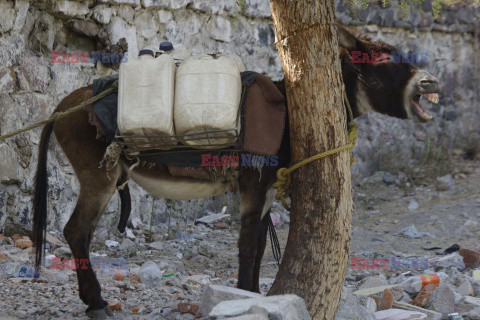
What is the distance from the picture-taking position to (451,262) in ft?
14.1

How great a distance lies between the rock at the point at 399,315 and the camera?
289cm

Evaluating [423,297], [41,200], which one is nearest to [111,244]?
[41,200]

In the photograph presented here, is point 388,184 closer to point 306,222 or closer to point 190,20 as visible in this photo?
point 190,20

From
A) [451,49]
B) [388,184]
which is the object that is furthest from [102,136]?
[451,49]

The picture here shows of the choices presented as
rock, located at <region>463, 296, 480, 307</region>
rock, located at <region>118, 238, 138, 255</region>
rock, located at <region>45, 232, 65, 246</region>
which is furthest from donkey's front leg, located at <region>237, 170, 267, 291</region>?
rock, located at <region>45, 232, 65, 246</region>

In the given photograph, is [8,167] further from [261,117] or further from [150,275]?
[261,117]

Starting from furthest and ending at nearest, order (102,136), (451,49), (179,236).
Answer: (451,49) < (179,236) < (102,136)

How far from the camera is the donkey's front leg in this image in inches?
120

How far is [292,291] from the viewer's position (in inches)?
101

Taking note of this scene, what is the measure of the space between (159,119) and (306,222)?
916mm

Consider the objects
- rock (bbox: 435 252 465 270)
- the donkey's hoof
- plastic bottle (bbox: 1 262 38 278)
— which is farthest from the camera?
rock (bbox: 435 252 465 270)

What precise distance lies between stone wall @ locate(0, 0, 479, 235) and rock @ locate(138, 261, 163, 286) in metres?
0.73

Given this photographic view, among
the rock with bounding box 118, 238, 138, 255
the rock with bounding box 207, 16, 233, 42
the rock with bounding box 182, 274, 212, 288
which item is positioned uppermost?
the rock with bounding box 207, 16, 233, 42

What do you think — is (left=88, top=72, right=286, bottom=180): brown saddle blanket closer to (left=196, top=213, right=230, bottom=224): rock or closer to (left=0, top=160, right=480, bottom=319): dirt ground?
(left=0, top=160, right=480, bottom=319): dirt ground
